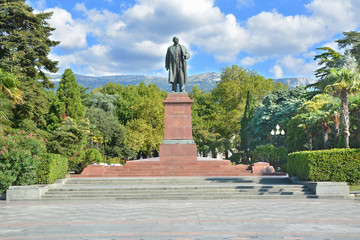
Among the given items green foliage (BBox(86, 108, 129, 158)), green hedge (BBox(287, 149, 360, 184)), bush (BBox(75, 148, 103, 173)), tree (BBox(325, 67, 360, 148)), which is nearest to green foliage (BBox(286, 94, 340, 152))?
tree (BBox(325, 67, 360, 148))

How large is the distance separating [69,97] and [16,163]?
89.0ft

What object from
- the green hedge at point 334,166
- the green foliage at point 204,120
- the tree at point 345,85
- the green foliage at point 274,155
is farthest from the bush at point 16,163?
the green foliage at point 204,120

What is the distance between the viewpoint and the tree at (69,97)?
41128 mm

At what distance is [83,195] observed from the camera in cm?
1496

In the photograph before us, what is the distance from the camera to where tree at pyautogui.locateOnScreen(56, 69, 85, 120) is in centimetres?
4113

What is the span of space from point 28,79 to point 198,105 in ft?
103

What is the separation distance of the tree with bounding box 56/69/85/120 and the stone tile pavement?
2959cm

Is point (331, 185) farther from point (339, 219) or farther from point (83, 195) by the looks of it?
point (83, 195)

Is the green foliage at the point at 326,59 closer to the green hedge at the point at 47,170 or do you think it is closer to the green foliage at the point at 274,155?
the green foliage at the point at 274,155

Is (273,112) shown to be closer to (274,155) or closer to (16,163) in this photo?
(274,155)

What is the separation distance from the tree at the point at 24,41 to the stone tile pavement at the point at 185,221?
18.6 m

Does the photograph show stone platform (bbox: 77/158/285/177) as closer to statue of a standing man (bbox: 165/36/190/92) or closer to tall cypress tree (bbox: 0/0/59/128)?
statue of a standing man (bbox: 165/36/190/92)

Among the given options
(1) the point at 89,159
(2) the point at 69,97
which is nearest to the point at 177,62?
(1) the point at 89,159

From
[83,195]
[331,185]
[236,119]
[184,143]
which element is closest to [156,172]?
[184,143]
